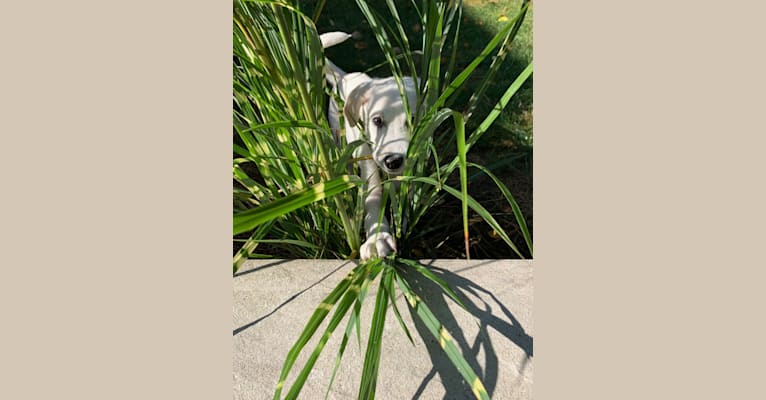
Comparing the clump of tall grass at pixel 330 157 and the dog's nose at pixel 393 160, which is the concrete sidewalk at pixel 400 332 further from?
the dog's nose at pixel 393 160

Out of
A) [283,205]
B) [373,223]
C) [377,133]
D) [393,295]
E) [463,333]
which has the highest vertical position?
[377,133]

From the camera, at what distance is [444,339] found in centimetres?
114

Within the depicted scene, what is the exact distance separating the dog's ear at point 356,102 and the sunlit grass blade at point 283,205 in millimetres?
347

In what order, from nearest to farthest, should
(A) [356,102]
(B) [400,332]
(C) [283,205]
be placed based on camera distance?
(C) [283,205]
(B) [400,332]
(A) [356,102]

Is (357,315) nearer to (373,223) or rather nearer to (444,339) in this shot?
(444,339)

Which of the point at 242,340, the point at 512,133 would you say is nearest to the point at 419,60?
the point at 512,133

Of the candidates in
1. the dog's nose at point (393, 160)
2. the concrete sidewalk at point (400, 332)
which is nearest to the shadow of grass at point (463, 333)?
the concrete sidewalk at point (400, 332)

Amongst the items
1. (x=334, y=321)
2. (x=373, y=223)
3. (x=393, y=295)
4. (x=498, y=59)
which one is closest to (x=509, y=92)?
(x=498, y=59)

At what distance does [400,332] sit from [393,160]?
381 mm

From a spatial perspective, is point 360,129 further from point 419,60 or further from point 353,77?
point 419,60

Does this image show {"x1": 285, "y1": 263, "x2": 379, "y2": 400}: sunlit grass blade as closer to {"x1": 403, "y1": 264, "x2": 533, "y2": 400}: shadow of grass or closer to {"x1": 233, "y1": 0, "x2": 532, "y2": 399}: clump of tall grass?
{"x1": 233, "y1": 0, "x2": 532, "y2": 399}: clump of tall grass

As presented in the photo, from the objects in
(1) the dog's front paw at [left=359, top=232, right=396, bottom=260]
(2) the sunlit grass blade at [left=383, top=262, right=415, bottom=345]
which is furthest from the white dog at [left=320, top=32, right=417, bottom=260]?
(2) the sunlit grass blade at [left=383, top=262, right=415, bottom=345]

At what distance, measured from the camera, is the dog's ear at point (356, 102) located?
136cm

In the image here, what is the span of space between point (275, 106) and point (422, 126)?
0.40m
